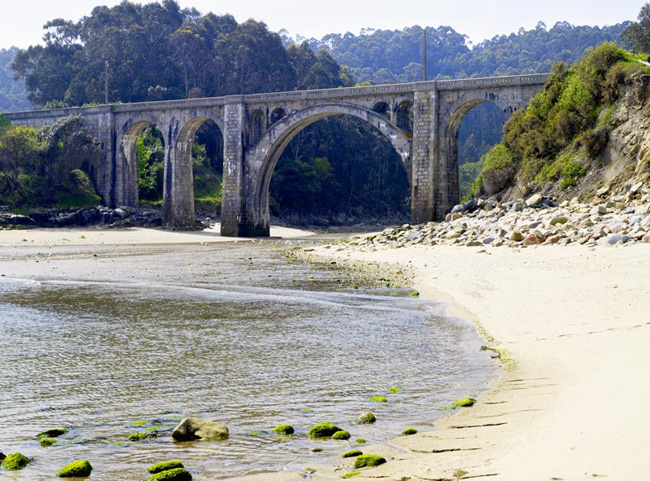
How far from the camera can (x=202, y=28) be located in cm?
8350

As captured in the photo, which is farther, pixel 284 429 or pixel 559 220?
pixel 559 220

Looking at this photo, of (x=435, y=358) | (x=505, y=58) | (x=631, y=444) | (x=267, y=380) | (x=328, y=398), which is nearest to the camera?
(x=631, y=444)

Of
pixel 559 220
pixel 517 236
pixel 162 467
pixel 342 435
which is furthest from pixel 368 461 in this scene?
pixel 559 220

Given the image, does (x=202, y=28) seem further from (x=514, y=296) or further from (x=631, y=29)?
(x=514, y=296)

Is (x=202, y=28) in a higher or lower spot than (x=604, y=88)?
higher

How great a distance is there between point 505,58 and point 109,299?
152389 mm

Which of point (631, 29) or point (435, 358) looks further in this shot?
point (631, 29)

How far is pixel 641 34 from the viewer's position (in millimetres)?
51688

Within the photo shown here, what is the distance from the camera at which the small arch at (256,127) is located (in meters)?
49.8

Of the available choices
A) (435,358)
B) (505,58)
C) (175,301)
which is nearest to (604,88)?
(175,301)

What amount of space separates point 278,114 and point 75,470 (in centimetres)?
4489

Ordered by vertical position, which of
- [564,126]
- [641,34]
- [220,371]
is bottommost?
[220,371]

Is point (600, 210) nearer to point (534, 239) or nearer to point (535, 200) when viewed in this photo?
point (534, 239)

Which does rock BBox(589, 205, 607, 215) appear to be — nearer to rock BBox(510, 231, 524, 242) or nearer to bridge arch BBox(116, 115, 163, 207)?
rock BBox(510, 231, 524, 242)
